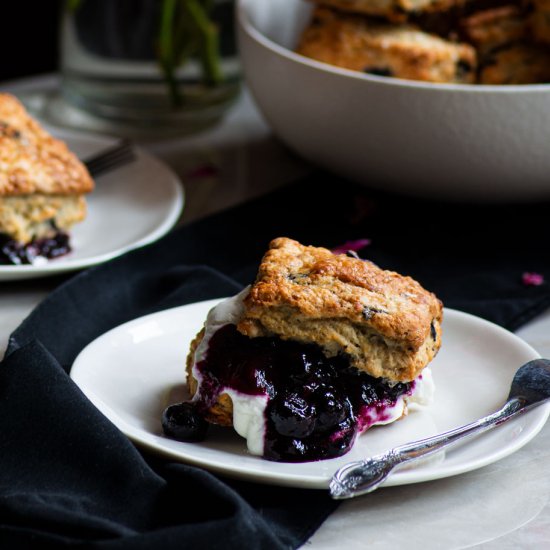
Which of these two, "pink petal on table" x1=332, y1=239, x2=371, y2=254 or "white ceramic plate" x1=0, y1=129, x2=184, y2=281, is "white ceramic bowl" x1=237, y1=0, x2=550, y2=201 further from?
"white ceramic plate" x1=0, y1=129, x2=184, y2=281

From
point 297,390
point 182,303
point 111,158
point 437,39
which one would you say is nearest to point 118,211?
point 111,158

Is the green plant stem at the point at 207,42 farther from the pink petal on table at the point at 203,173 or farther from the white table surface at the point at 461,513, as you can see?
the white table surface at the point at 461,513

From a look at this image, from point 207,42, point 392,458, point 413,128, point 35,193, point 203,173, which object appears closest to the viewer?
Result: point 392,458

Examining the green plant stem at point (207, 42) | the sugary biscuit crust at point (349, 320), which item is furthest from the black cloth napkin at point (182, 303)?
the green plant stem at point (207, 42)

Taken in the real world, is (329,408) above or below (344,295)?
below

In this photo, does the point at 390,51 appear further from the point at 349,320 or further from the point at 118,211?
the point at 349,320

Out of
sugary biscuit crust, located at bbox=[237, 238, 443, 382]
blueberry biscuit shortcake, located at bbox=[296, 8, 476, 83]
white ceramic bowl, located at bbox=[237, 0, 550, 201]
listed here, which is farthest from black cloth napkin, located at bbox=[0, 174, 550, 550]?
blueberry biscuit shortcake, located at bbox=[296, 8, 476, 83]

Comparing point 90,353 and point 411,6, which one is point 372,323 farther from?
point 411,6
